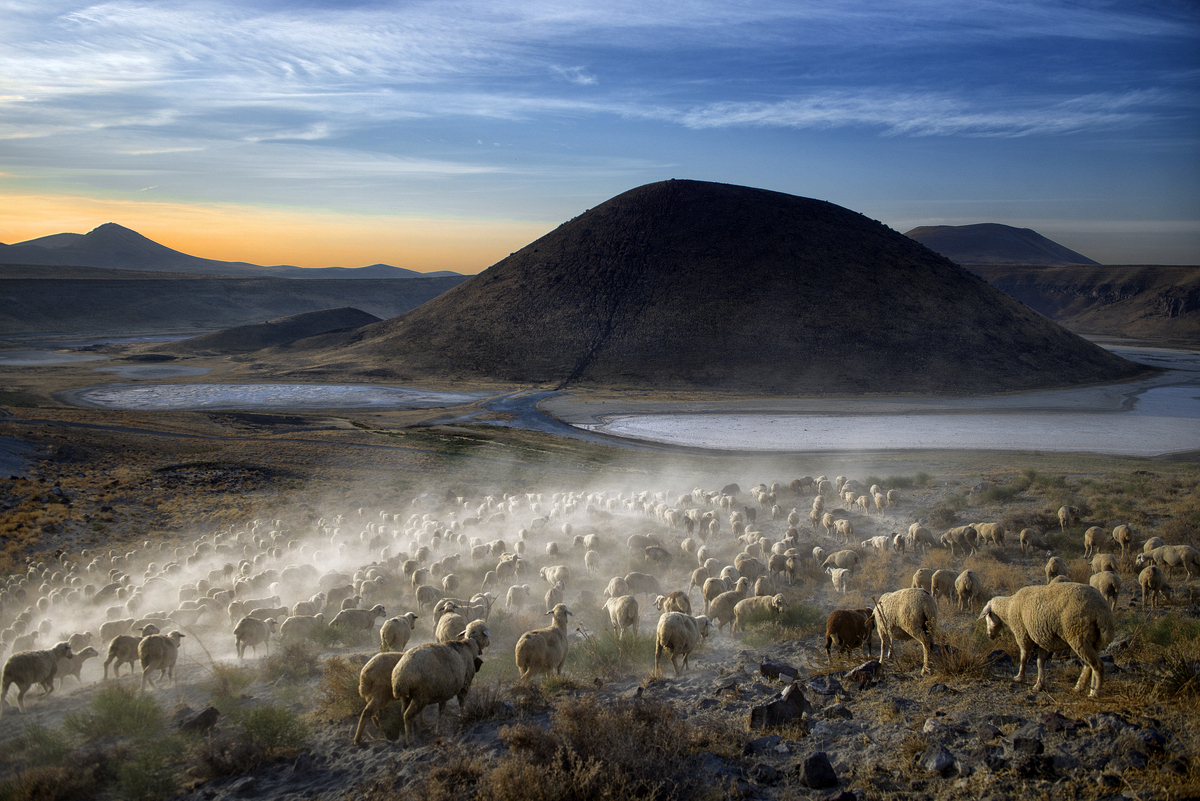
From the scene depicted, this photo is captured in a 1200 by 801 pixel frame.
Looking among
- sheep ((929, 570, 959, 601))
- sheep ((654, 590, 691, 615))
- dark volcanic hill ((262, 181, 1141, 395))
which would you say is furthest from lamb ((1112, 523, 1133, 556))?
dark volcanic hill ((262, 181, 1141, 395))

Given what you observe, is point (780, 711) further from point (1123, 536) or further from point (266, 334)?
point (266, 334)

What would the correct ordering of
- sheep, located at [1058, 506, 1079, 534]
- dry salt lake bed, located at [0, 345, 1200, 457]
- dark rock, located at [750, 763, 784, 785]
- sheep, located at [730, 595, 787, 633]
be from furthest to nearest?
dry salt lake bed, located at [0, 345, 1200, 457]
sheep, located at [1058, 506, 1079, 534]
sheep, located at [730, 595, 787, 633]
dark rock, located at [750, 763, 784, 785]

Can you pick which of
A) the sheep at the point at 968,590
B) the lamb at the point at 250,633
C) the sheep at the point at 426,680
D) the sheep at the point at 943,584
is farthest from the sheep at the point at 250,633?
the sheep at the point at 968,590

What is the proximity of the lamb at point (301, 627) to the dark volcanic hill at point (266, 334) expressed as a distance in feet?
335

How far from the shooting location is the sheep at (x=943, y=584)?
10922 millimetres

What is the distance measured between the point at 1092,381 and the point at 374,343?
86.2 metres

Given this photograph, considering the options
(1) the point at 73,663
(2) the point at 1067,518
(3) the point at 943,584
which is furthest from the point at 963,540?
(1) the point at 73,663

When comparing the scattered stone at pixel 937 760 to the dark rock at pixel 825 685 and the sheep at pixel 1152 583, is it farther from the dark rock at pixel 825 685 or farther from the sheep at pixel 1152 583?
the sheep at pixel 1152 583

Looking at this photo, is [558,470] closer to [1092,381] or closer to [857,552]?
[857,552]

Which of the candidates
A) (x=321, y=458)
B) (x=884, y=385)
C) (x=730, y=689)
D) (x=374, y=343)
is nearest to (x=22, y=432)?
(x=321, y=458)

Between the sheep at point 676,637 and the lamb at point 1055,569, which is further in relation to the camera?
the lamb at point 1055,569

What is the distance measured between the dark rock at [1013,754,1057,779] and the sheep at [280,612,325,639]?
10.5 meters

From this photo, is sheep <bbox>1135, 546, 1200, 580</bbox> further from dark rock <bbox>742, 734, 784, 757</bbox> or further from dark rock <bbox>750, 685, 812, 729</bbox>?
dark rock <bbox>742, 734, 784, 757</bbox>

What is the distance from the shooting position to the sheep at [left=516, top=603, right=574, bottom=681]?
29.1 ft
